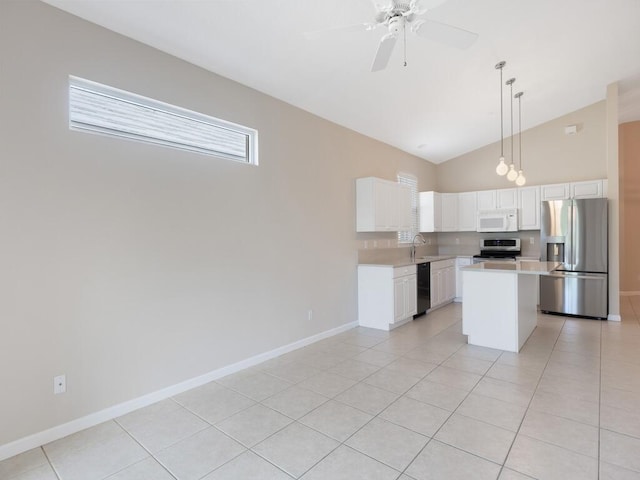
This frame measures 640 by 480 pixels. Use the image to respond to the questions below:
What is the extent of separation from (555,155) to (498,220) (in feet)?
4.88

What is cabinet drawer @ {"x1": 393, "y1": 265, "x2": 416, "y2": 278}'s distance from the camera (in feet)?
16.0

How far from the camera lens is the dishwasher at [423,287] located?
5496 millimetres

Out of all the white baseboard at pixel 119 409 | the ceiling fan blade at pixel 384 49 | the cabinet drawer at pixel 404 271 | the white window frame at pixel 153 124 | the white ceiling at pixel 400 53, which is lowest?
the white baseboard at pixel 119 409

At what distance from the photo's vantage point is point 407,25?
2258 mm

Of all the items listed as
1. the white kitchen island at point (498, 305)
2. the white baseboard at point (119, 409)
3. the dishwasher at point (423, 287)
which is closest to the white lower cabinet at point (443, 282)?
the dishwasher at point (423, 287)

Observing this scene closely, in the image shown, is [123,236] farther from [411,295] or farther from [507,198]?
[507,198]

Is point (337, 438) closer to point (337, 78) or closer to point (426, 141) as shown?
point (337, 78)

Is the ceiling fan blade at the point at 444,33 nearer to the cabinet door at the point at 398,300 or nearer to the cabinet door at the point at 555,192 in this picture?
the cabinet door at the point at 398,300

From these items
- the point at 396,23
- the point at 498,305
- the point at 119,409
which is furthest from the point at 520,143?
the point at 119,409

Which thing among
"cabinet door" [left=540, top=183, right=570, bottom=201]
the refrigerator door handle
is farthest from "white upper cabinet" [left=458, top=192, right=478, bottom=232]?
the refrigerator door handle

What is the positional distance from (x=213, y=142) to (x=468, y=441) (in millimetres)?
3226

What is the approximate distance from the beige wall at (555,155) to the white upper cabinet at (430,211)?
0.88 meters

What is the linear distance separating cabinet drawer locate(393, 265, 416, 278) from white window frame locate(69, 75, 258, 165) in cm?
246

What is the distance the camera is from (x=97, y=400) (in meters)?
2.55
